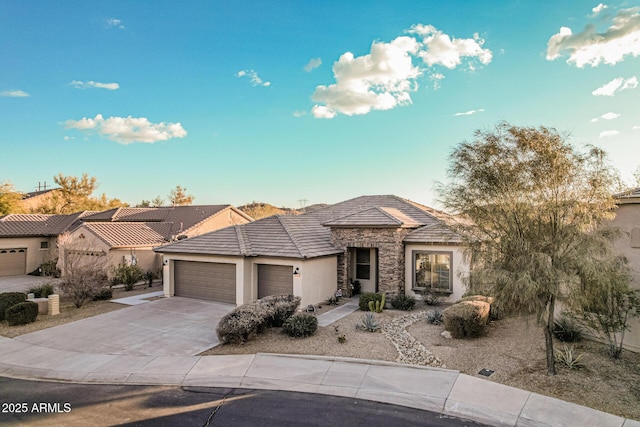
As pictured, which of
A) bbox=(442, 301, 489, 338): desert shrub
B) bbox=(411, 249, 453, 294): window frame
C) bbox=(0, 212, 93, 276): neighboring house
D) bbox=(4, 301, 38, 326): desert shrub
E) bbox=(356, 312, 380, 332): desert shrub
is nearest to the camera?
bbox=(442, 301, 489, 338): desert shrub

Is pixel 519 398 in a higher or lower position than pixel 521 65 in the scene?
lower

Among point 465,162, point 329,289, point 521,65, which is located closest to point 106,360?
point 329,289

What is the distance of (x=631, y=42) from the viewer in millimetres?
10094

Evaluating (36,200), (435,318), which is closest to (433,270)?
(435,318)

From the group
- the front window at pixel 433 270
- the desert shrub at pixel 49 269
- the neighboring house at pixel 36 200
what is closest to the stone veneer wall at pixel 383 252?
the front window at pixel 433 270

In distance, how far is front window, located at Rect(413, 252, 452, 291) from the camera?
52.9 feet

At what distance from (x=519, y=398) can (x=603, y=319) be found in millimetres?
3819

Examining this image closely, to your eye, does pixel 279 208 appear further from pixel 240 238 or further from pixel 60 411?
pixel 60 411

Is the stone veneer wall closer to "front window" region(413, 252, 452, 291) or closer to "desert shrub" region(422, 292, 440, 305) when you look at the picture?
"front window" region(413, 252, 452, 291)

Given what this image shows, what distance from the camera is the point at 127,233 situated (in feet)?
81.1

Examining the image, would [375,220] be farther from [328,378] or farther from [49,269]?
[49,269]

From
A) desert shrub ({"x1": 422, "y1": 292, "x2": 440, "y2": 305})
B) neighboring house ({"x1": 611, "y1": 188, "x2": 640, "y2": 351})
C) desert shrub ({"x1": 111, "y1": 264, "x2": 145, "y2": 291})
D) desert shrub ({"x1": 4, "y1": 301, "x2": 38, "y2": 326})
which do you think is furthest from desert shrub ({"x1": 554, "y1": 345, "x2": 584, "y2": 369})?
desert shrub ({"x1": 111, "y1": 264, "x2": 145, "y2": 291})

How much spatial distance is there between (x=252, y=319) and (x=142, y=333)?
431 cm

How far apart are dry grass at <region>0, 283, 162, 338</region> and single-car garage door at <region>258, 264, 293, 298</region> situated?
652 centimetres
